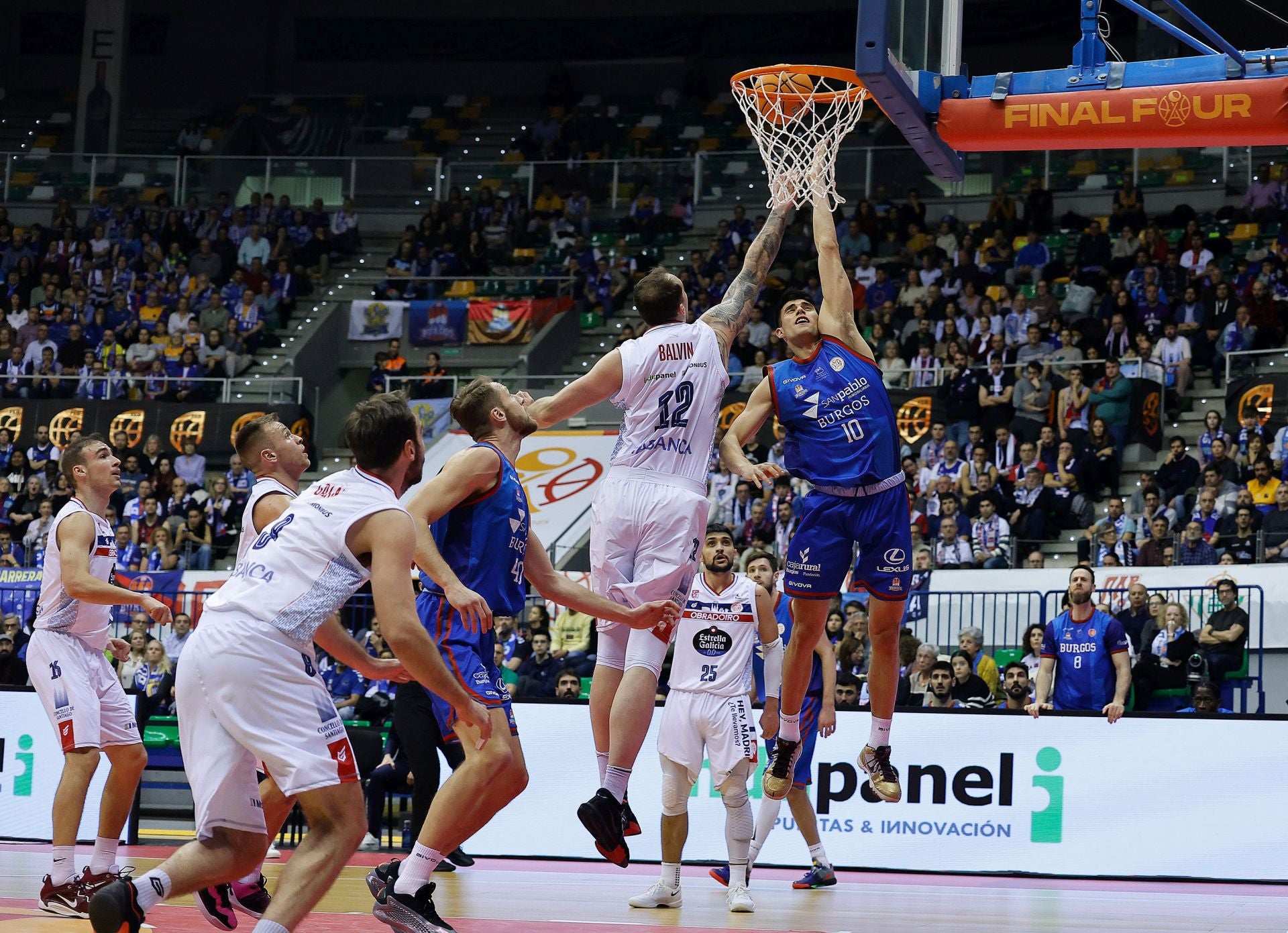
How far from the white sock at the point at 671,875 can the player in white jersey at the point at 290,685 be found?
4.21 metres

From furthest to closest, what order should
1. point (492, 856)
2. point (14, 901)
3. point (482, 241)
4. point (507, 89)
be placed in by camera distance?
point (507, 89) < point (482, 241) < point (492, 856) < point (14, 901)

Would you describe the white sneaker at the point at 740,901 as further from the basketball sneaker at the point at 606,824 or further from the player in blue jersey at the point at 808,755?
the basketball sneaker at the point at 606,824

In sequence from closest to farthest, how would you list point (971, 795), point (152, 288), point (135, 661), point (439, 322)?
1. point (971, 795)
2. point (135, 661)
3. point (439, 322)
4. point (152, 288)

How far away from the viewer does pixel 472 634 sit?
6.59 m

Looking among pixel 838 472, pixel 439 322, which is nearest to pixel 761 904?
pixel 838 472

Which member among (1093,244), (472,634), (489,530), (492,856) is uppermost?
(1093,244)

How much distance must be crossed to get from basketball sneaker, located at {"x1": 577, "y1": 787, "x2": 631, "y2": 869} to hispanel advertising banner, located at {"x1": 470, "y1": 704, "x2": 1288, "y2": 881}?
16.0 ft

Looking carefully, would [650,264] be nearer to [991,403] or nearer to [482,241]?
[482,241]

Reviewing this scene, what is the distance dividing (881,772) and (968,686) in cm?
596

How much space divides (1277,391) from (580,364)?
12.1 m

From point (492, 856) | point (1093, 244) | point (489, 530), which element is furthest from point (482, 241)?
point (489, 530)

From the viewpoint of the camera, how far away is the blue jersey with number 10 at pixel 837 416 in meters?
8.18

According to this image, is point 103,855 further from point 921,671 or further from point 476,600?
point 921,671

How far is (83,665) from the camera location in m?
9.15
